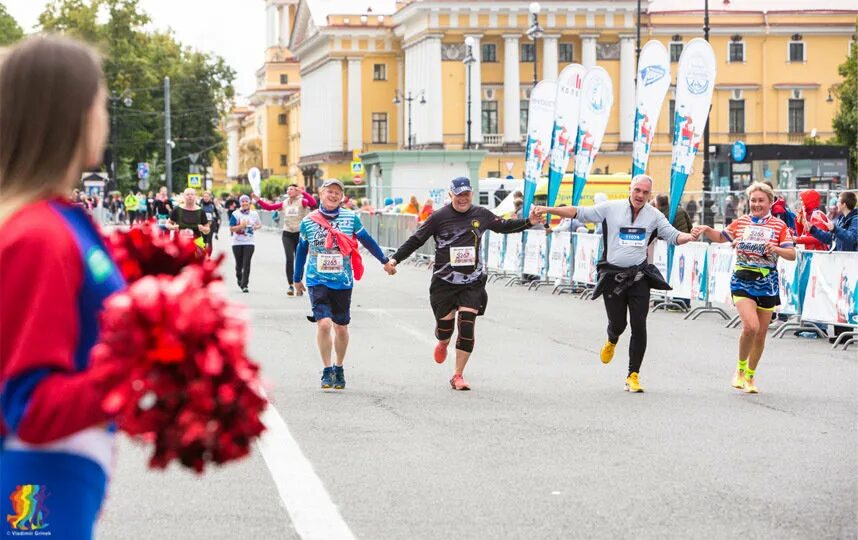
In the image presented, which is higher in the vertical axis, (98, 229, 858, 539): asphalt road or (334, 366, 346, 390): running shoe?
(334, 366, 346, 390): running shoe

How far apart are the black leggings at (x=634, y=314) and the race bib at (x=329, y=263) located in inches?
90.5

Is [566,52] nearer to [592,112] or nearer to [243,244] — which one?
[592,112]

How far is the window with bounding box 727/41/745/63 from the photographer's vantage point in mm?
108000

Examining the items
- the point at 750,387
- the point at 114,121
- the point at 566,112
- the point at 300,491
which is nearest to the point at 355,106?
the point at 114,121

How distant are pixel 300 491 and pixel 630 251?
611cm

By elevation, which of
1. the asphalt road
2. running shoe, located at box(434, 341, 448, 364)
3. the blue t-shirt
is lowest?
the asphalt road

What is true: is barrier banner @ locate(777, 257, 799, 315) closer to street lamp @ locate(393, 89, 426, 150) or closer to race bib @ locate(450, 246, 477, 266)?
race bib @ locate(450, 246, 477, 266)

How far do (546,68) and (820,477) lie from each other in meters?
97.2

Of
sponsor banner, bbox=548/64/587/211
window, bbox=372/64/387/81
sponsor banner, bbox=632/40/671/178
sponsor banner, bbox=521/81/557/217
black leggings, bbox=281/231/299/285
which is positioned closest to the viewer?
black leggings, bbox=281/231/299/285

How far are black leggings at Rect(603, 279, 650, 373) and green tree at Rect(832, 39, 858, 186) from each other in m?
64.2

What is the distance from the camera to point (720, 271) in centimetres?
2192

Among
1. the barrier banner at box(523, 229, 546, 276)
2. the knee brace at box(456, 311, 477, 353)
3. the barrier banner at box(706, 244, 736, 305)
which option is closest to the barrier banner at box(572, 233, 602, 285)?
the barrier banner at box(523, 229, 546, 276)

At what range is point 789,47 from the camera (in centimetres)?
10800

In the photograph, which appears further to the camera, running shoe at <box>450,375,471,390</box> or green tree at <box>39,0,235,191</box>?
green tree at <box>39,0,235,191</box>
